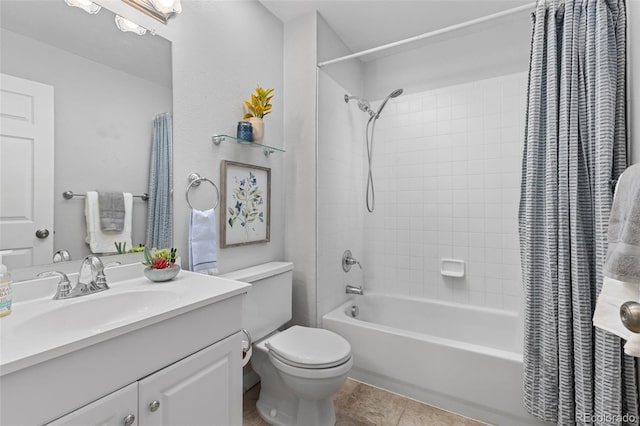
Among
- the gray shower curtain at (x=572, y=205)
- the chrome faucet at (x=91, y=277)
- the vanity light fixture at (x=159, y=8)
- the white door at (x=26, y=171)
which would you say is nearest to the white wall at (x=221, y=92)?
the vanity light fixture at (x=159, y=8)

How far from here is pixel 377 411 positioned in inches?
68.7

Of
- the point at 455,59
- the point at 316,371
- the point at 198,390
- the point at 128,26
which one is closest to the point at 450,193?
the point at 455,59

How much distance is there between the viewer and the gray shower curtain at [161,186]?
140 centimetres

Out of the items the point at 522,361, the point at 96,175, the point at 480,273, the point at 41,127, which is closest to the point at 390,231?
the point at 480,273

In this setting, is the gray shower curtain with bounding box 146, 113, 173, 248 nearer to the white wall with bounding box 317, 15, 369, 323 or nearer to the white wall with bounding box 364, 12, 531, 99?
the white wall with bounding box 317, 15, 369, 323

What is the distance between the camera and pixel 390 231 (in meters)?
Result: 2.69

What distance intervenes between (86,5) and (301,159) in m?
1.32

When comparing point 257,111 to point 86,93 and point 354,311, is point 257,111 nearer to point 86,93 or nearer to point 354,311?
point 86,93

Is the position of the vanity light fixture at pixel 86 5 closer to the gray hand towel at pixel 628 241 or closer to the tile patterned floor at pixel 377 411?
the gray hand towel at pixel 628 241

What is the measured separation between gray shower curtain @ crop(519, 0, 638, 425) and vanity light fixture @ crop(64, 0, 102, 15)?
1.92m

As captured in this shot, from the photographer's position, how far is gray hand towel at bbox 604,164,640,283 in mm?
772

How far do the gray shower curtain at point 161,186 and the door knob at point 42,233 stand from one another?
358 millimetres

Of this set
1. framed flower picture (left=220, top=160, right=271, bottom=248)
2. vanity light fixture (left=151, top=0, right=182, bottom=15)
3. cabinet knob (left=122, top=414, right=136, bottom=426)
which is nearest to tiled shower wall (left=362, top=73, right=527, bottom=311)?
framed flower picture (left=220, top=160, right=271, bottom=248)

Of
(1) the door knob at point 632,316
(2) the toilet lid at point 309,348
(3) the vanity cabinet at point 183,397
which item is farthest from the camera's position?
(2) the toilet lid at point 309,348
